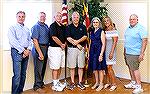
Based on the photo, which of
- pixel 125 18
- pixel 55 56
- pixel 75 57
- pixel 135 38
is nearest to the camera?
pixel 135 38

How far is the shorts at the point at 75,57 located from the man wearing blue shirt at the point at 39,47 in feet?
1.29

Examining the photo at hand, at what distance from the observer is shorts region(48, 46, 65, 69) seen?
12.8 feet

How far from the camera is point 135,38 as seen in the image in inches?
146

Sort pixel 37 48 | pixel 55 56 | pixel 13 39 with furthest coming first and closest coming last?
pixel 55 56
pixel 37 48
pixel 13 39

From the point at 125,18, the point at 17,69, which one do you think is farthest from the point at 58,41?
the point at 125,18

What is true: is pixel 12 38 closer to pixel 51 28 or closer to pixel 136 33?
pixel 51 28

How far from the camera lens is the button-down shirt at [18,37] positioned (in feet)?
11.4

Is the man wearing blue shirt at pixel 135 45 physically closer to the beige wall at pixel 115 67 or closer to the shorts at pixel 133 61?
the shorts at pixel 133 61

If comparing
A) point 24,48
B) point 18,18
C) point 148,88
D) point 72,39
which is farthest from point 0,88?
point 148,88

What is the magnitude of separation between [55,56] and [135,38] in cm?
129

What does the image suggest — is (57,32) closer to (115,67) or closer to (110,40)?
(110,40)

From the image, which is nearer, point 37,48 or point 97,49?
point 37,48

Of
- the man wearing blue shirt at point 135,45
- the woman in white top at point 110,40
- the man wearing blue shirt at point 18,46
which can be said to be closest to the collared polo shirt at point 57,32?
the man wearing blue shirt at point 18,46

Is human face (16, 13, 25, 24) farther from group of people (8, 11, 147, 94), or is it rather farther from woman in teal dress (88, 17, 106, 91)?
woman in teal dress (88, 17, 106, 91)
